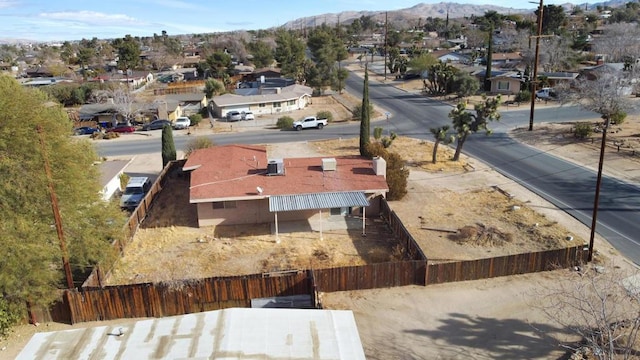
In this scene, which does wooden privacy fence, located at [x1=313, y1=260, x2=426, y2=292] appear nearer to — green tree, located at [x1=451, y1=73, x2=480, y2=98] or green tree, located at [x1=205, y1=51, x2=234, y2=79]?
green tree, located at [x1=451, y1=73, x2=480, y2=98]

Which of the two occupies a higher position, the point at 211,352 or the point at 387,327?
the point at 211,352

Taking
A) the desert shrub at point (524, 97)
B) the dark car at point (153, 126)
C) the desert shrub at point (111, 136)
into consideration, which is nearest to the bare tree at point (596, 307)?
the desert shrub at point (524, 97)

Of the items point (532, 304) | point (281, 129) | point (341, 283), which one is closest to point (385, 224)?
point (341, 283)

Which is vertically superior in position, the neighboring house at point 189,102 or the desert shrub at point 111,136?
the neighboring house at point 189,102

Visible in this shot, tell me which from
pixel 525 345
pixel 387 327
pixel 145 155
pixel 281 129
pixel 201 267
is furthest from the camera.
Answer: pixel 281 129

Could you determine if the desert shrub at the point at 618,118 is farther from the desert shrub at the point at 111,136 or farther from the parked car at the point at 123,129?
the desert shrub at the point at 111,136

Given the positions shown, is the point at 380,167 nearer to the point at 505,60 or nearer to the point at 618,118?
the point at 618,118

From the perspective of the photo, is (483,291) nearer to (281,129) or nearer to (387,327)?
(387,327)
